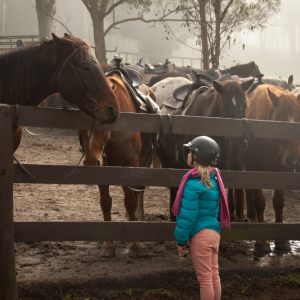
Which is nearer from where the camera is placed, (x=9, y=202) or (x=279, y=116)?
(x=9, y=202)

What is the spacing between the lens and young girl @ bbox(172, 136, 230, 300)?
2.29 metres

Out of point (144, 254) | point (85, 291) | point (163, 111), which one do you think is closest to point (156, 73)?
point (163, 111)

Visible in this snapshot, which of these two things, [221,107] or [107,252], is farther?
[221,107]

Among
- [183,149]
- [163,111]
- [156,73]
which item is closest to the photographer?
[183,149]

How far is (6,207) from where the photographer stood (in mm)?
2570

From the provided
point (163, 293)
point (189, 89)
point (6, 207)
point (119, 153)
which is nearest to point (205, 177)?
point (163, 293)

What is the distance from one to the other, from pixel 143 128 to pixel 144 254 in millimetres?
1664

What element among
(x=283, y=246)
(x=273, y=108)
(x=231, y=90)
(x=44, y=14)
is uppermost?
(x=44, y=14)

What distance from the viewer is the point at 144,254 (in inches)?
155

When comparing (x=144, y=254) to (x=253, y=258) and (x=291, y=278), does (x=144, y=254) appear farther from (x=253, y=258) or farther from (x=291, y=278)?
(x=291, y=278)

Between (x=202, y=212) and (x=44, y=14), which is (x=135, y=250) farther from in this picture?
(x=44, y=14)

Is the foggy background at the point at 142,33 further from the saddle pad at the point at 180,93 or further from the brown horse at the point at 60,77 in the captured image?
the brown horse at the point at 60,77

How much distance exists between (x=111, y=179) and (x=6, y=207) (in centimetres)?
86

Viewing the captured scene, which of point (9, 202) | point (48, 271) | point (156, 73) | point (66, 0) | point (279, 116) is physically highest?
point (66, 0)
